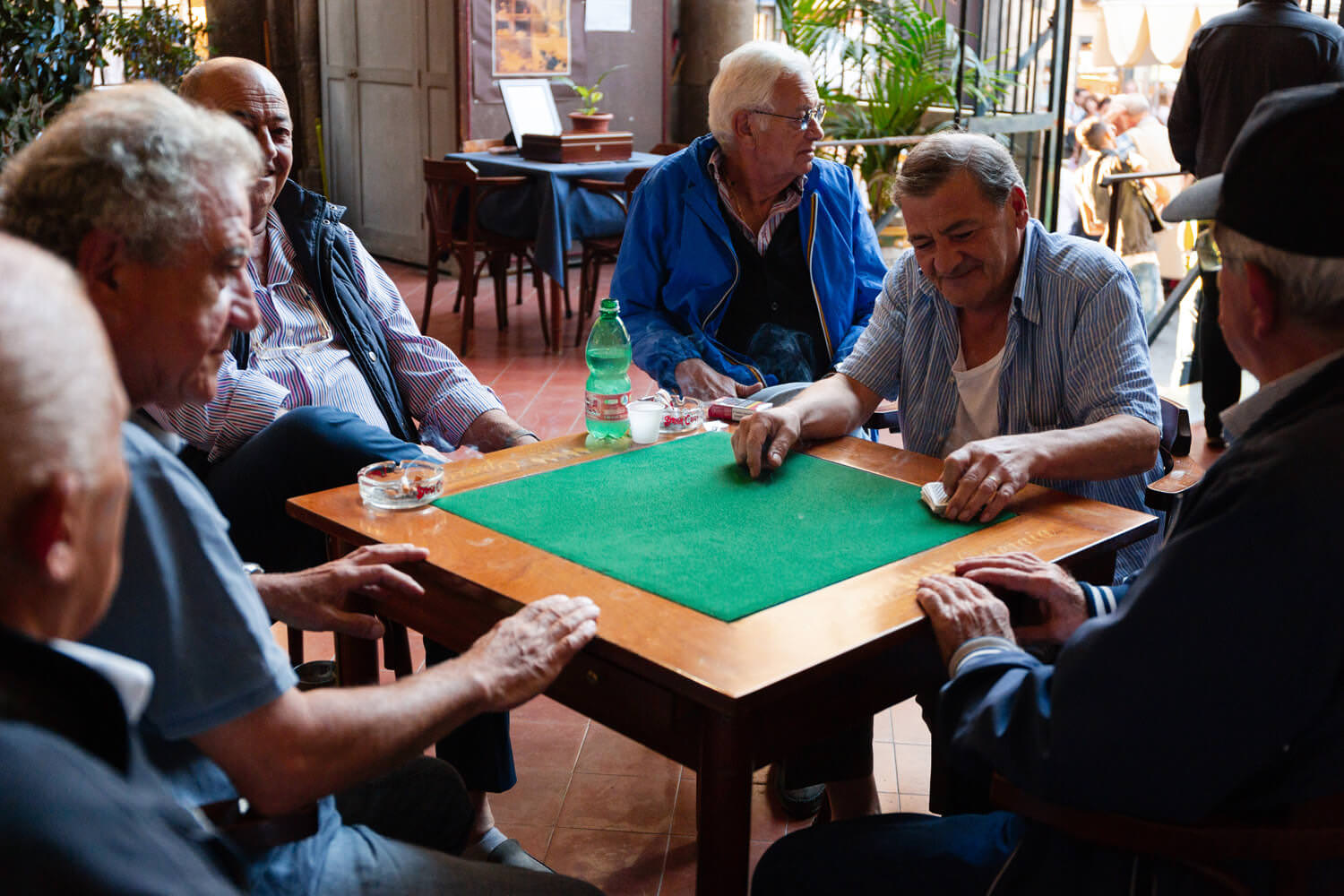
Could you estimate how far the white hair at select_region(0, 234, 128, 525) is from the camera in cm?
73

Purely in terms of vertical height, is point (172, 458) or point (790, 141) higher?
point (790, 141)

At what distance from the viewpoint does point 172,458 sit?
1214 millimetres

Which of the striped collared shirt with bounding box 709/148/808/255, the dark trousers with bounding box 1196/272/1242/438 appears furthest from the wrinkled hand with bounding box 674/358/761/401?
the dark trousers with bounding box 1196/272/1242/438

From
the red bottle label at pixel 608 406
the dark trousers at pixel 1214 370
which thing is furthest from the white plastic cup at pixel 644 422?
the dark trousers at pixel 1214 370

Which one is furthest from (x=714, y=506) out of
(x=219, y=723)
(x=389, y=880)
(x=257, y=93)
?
(x=257, y=93)

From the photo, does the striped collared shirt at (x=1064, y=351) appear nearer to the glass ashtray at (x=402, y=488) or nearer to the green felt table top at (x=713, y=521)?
the green felt table top at (x=713, y=521)

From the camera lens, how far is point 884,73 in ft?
25.6

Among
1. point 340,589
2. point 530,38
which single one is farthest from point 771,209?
point 530,38

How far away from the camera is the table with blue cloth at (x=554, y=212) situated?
662 cm

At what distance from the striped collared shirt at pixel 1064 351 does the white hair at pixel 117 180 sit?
1.54 meters

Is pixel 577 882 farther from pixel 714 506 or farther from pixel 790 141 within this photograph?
pixel 790 141

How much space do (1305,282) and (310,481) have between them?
178 cm

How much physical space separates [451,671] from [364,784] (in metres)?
0.34

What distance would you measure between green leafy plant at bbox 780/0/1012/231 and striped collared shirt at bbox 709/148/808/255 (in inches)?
170
